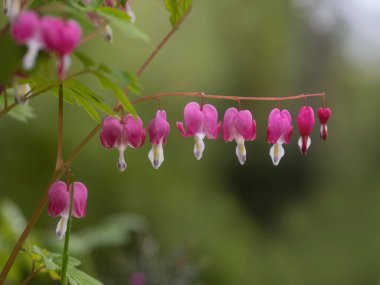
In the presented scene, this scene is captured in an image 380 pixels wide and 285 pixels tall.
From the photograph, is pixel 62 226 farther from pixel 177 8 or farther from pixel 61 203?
pixel 177 8

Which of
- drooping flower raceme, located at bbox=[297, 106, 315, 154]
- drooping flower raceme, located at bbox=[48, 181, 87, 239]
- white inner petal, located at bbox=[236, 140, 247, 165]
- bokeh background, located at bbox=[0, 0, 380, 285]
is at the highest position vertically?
drooping flower raceme, located at bbox=[297, 106, 315, 154]

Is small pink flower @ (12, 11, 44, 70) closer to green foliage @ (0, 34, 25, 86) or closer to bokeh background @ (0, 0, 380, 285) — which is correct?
green foliage @ (0, 34, 25, 86)

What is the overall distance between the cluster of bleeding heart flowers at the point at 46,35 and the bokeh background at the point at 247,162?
439cm

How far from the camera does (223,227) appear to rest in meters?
6.58

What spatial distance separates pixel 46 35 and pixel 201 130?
0.47 metres

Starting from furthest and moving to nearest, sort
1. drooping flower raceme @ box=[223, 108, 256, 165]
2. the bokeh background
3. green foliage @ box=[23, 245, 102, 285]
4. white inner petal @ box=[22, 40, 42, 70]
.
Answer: the bokeh background < drooping flower raceme @ box=[223, 108, 256, 165] < green foliage @ box=[23, 245, 102, 285] < white inner petal @ box=[22, 40, 42, 70]

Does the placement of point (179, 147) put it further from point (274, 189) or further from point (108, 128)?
point (108, 128)

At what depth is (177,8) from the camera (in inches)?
46.9

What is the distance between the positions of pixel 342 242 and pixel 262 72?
7.30ft

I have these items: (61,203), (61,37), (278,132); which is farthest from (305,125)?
(61,37)

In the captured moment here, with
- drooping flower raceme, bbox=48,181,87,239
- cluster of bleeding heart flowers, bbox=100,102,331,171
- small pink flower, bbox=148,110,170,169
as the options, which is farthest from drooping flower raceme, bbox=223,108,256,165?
drooping flower raceme, bbox=48,181,87,239

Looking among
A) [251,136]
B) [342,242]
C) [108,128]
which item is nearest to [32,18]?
[108,128]

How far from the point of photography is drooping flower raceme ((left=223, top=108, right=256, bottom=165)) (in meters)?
1.25

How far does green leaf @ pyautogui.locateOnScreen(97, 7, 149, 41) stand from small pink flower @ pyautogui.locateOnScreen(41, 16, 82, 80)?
0.08 meters
